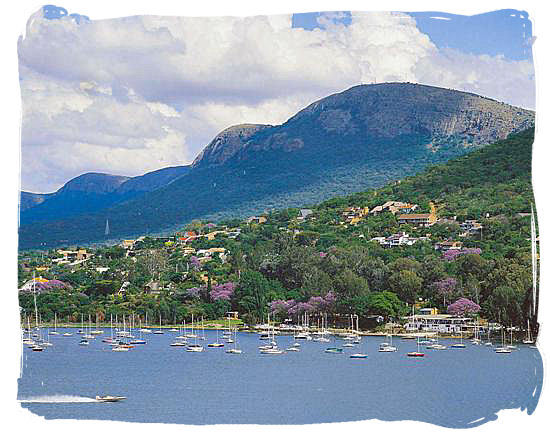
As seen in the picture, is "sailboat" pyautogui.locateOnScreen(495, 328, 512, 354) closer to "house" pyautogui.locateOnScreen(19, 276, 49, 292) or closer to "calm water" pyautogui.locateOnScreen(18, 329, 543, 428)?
"calm water" pyautogui.locateOnScreen(18, 329, 543, 428)

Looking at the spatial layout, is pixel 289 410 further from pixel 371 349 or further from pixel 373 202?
pixel 373 202

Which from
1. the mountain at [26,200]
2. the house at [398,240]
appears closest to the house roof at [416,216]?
the house at [398,240]

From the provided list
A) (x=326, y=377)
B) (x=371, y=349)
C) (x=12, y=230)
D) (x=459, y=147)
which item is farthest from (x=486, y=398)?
→ (x=459, y=147)

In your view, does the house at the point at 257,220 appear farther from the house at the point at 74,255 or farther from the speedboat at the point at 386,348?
the speedboat at the point at 386,348

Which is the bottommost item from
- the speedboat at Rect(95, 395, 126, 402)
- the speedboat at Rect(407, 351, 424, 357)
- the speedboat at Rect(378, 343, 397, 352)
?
the speedboat at Rect(407, 351, 424, 357)

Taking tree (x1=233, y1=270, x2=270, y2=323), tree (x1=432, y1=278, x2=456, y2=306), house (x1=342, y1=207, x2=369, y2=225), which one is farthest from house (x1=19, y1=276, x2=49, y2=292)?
house (x1=342, y1=207, x2=369, y2=225)
